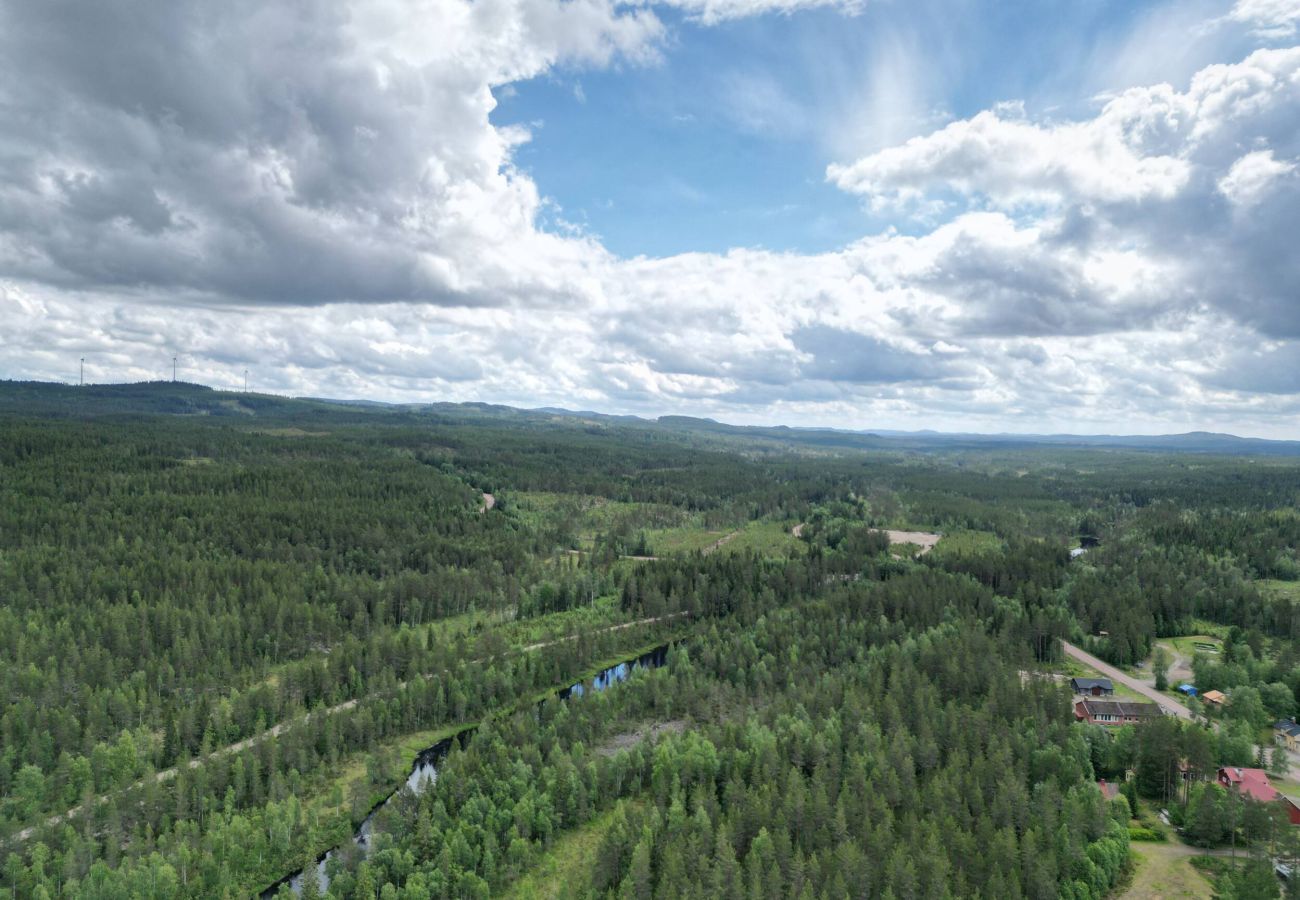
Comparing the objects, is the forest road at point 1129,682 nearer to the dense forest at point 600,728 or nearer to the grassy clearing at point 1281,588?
the dense forest at point 600,728

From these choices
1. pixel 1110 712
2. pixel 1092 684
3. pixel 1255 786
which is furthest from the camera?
pixel 1092 684

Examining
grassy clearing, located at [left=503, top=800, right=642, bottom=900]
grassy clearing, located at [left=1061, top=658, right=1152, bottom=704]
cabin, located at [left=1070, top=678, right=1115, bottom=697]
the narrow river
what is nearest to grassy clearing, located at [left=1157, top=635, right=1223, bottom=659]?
grassy clearing, located at [left=1061, top=658, right=1152, bottom=704]

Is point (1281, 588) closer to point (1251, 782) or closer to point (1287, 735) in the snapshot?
point (1287, 735)

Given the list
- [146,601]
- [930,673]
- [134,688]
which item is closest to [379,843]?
[134,688]

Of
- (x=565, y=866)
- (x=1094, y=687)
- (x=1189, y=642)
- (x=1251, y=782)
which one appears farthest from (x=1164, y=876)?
(x=1189, y=642)

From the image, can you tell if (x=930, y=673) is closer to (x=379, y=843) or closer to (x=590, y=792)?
(x=590, y=792)

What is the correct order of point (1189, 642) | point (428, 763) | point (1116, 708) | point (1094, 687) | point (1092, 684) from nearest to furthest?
1. point (1116, 708)
2. point (428, 763)
3. point (1094, 687)
4. point (1092, 684)
5. point (1189, 642)

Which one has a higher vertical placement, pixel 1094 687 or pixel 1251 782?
pixel 1251 782
